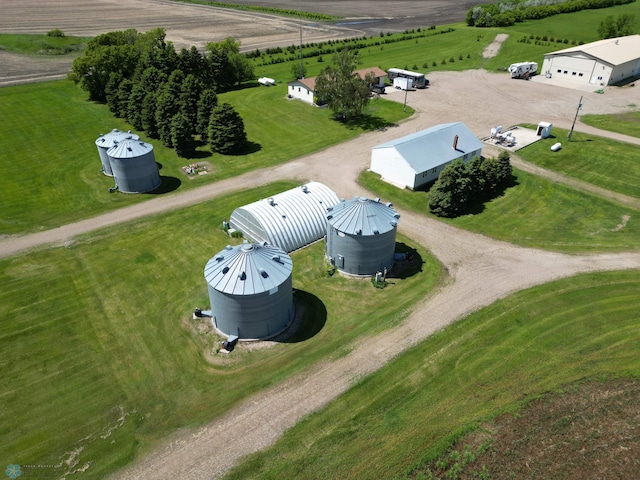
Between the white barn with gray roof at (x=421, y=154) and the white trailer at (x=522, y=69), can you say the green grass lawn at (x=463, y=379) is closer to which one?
the white barn with gray roof at (x=421, y=154)

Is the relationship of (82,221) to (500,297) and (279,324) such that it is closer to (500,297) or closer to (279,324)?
(279,324)

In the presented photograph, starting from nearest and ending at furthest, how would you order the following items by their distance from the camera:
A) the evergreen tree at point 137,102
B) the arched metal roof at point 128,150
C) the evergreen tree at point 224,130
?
the arched metal roof at point 128,150, the evergreen tree at point 224,130, the evergreen tree at point 137,102

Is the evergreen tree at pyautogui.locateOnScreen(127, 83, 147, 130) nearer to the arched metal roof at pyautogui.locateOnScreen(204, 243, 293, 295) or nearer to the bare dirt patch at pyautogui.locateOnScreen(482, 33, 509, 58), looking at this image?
the arched metal roof at pyautogui.locateOnScreen(204, 243, 293, 295)

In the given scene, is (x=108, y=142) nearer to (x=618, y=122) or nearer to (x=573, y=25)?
(x=618, y=122)

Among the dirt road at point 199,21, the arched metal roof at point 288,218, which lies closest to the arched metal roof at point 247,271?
the arched metal roof at point 288,218

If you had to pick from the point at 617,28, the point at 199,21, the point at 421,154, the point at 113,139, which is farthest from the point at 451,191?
the point at 199,21

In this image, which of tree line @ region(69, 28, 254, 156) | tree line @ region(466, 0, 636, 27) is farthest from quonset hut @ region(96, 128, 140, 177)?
tree line @ region(466, 0, 636, 27)
